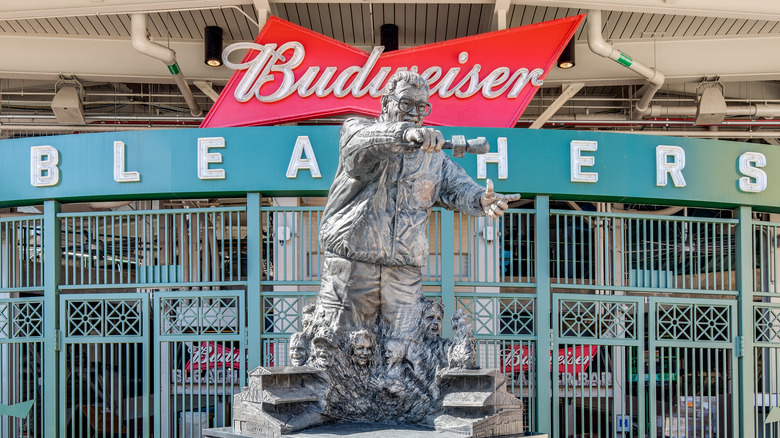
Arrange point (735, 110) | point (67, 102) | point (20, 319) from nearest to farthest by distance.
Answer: point (20, 319), point (67, 102), point (735, 110)

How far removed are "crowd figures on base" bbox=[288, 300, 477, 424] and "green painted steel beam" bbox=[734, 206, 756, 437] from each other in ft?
19.0

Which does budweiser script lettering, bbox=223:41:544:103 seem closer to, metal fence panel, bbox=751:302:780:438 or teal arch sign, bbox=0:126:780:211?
teal arch sign, bbox=0:126:780:211

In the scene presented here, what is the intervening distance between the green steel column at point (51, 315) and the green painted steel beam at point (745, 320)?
7465 mm

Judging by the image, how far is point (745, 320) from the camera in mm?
8953

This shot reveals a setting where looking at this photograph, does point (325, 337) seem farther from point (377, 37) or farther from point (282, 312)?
point (377, 37)

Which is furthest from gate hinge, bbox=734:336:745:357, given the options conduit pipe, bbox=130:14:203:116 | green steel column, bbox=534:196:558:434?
conduit pipe, bbox=130:14:203:116

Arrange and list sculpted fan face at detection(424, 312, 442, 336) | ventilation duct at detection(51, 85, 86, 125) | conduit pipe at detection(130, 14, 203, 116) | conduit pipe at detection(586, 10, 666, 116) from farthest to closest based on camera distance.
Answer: ventilation duct at detection(51, 85, 86, 125), conduit pipe at detection(586, 10, 666, 116), conduit pipe at detection(130, 14, 203, 116), sculpted fan face at detection(424, 312, 442, 336)

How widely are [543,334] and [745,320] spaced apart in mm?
2354

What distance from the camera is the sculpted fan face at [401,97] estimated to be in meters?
4.23

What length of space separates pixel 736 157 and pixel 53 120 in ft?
37.5

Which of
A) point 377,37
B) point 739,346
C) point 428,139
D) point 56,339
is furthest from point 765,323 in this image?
point 56,339

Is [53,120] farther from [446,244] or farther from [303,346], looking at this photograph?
[303,346]

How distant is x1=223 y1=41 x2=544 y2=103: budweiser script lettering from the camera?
10.3m

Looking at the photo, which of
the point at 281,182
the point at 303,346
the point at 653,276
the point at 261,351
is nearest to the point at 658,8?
the point at 653,276
